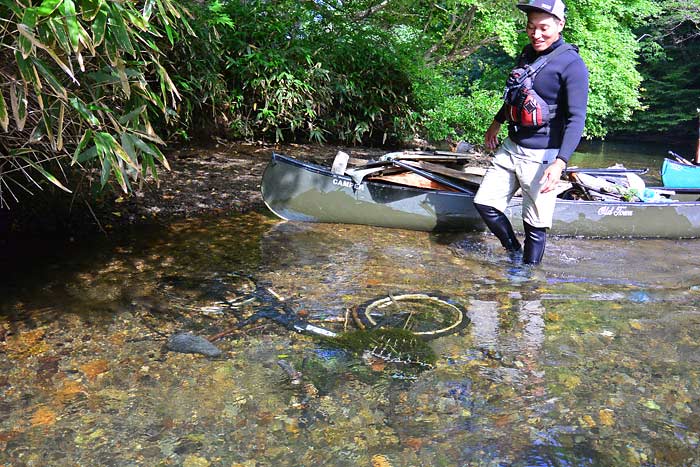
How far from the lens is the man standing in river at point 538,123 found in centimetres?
411

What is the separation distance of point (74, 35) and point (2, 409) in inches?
67.4

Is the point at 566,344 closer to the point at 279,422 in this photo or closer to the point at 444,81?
the point at 279,422

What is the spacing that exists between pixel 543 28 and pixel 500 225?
163 cm

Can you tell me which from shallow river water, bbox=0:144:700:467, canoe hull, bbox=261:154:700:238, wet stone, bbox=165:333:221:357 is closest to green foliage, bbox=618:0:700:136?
canoe hull, bbox=261:154:700:238

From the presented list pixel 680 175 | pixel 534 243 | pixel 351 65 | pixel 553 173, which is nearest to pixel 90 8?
pixel 553 173

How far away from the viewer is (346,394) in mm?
2955

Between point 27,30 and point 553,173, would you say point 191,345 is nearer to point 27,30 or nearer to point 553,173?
point 27,30

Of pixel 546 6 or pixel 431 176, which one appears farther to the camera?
pixel 431 176

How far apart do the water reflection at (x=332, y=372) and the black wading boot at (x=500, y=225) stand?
1.14ft

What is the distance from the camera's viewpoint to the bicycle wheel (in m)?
3.73

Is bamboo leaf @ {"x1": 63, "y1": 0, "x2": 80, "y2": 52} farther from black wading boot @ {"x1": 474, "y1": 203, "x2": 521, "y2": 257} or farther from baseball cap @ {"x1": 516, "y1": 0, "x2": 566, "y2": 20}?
black wading boot @ {"x1": 474, "y1": 203, "x2": 521, "y2": 257}

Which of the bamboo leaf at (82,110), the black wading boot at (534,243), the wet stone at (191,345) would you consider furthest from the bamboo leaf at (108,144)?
the black wading boot at (534,243)

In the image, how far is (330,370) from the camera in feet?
10.4

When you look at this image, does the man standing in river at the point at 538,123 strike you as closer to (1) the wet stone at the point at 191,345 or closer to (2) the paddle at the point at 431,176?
(2) the paddle at the point at 431,176
